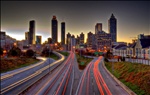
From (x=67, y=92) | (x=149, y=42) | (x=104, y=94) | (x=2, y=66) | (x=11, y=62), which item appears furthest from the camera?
(x=11, y=62)

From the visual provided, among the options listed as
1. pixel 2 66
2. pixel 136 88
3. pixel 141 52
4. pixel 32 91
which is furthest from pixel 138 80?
pixel 2 66

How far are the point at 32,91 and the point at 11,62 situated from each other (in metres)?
64.1

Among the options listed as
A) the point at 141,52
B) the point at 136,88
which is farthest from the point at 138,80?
the point at 141,52

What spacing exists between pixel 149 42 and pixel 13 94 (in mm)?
54516

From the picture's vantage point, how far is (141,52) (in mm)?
75500

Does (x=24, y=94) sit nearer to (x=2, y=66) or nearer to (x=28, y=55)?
(x=2, y=66)

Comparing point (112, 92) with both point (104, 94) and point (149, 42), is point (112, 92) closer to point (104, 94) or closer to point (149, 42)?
point (104, 94)

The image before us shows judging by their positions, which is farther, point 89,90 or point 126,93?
point 89,90

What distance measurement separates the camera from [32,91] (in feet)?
147

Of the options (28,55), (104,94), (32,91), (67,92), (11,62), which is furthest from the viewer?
(28,55)

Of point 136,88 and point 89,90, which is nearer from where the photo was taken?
point 136,88

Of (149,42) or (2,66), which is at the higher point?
(149,42)

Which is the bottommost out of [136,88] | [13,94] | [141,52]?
[13,94]

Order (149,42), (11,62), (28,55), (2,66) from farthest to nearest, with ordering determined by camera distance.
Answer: (28,55), (11,62), (2,66), (149,42)
